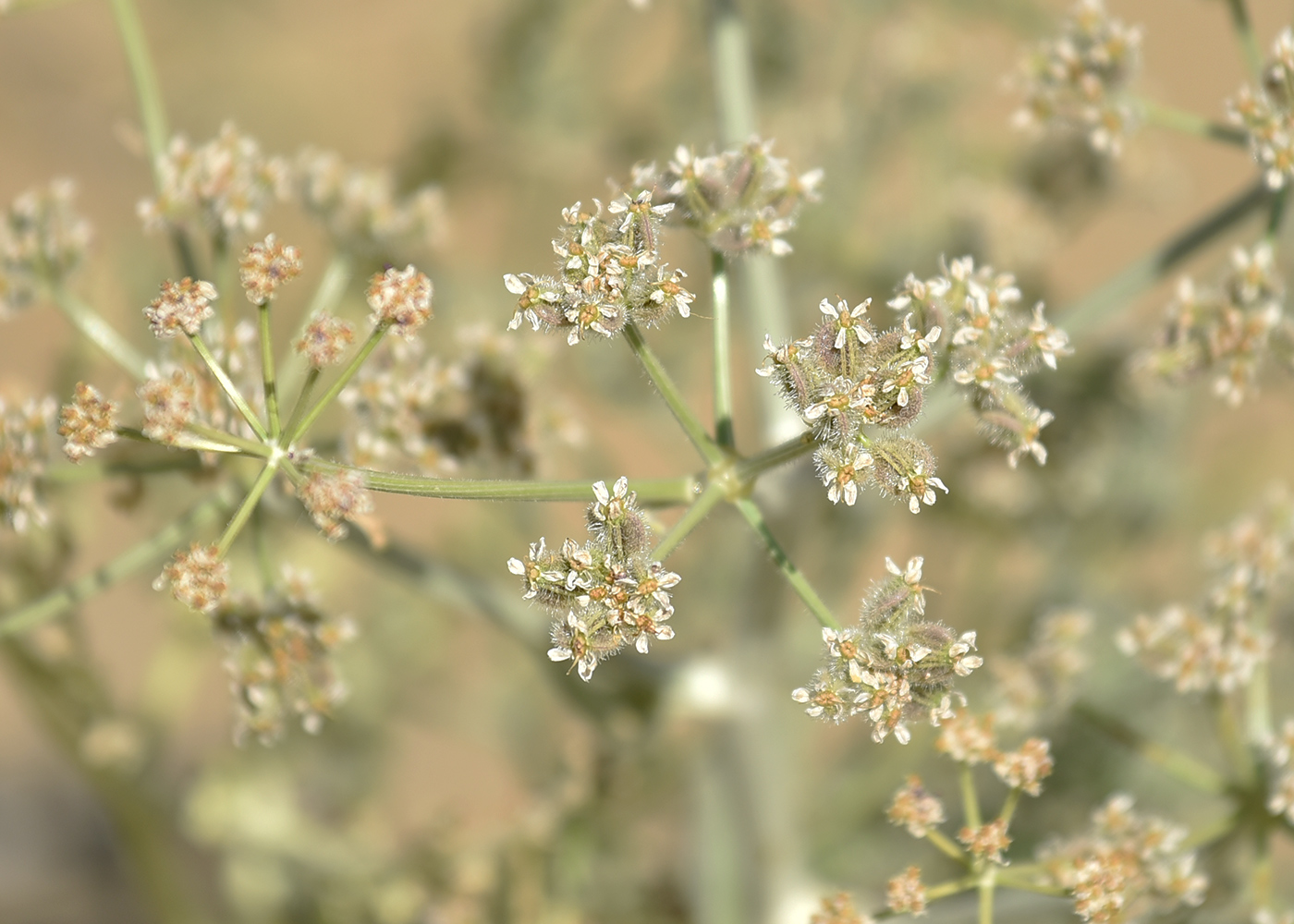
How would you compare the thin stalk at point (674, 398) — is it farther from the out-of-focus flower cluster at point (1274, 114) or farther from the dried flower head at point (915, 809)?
the out-of-focus flower cluster at point (1274, 114)

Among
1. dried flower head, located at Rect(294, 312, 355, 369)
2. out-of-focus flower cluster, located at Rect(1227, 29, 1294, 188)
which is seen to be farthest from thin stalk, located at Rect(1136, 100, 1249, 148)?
dried flower head, located at Rect(294, 312, 355, 369)

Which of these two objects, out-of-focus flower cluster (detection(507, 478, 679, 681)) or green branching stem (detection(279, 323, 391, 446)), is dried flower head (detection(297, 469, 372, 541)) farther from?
out-of-focus flower cluster (detection(507, 478, 679, 681))

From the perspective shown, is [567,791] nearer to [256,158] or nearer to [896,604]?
[896,604]

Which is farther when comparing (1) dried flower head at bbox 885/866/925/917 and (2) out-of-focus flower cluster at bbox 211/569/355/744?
(2) out-of-focus flower cluster at bbox 211/569/355/744

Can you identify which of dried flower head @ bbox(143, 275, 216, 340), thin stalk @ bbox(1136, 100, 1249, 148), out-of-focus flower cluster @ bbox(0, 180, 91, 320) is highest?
thin stalk @ bbox(1136, 100, 1249, 148)

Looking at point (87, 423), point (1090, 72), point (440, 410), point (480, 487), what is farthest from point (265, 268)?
point (1090, 72)

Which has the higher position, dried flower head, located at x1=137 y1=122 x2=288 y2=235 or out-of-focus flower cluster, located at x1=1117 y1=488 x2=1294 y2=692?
dried flower head, located at x1=137 y1=122 x2=288 y2=235
